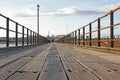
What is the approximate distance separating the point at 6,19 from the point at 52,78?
1222 centimetres

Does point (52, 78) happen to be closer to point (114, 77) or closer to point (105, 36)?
point (114, 77)

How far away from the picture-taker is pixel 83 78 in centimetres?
623

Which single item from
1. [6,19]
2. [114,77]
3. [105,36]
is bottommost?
[114,77]

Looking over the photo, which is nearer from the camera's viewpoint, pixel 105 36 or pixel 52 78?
pixel 52 78

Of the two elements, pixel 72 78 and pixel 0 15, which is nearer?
pixel 72 78

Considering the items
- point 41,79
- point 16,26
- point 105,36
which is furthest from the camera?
point 16,26

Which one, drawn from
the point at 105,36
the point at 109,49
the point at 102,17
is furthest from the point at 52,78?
the point at 102,17

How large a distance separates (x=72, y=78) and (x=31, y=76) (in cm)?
93

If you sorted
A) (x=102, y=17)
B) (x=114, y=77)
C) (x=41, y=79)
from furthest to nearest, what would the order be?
1. (x=102, y=17)
2. (x=114, y=77)
3. (x=41, y=79)

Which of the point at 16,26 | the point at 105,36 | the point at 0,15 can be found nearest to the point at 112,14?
the point at 105,36

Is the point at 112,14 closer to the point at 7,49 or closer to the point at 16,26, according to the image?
the point at 7,49

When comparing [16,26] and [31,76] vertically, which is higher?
[16,26]

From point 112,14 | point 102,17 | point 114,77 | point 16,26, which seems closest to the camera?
point 114,77

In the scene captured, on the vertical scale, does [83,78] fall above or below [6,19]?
below
